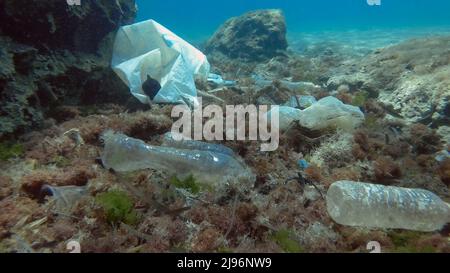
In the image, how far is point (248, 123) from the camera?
520 cm

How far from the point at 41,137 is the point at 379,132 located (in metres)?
5.41

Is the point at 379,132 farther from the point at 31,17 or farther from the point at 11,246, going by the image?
the point at 31,17

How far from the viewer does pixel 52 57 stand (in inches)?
229

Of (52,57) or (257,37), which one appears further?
(257,37)

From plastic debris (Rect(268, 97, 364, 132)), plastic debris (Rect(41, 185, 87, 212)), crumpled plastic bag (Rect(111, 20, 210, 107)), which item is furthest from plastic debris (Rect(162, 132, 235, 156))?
crumpled plastic bag (Rect(111, 20, 210, 107))

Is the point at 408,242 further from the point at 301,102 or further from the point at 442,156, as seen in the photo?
the point at 301,102

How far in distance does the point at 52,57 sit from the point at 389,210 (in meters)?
5.85

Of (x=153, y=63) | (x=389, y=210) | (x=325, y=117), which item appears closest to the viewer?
(x=389, y=210)

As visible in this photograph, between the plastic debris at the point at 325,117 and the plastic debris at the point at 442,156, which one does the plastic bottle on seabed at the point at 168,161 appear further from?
the plastic debris at the point at 442,156

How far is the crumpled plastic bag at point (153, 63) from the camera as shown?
6.51 m

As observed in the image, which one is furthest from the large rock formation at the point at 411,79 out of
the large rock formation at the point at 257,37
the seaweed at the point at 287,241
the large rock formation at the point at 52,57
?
the large rock formation at the point at 52,57

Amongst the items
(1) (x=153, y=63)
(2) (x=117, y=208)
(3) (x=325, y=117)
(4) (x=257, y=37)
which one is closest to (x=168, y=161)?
(2) (x=117, y=208)

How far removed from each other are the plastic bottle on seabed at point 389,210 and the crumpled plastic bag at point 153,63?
393 centimetres
